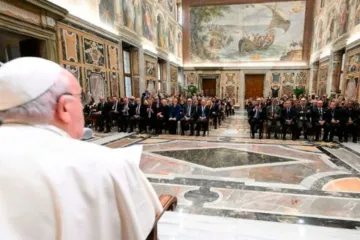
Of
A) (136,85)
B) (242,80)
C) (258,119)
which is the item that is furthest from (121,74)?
(242,80)

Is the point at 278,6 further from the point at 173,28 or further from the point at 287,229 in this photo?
the point at 287,229

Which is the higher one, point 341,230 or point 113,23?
point 113,23

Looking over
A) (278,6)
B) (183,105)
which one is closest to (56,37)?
(183,105)

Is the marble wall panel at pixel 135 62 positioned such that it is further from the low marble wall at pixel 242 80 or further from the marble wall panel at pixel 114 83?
the low marble wall at pixel 242 80

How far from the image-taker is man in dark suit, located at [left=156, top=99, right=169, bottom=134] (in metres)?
8.71

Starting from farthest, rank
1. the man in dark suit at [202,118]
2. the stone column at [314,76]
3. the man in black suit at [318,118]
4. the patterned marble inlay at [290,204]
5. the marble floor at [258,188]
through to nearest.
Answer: the stone column at [314,76], the man in dark suit at [202,118], the man in black suit at [318,118], the patterned marble inlay at [290,204], the marble floor at [258,188]

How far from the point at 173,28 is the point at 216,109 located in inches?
438

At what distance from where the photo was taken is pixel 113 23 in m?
10.3

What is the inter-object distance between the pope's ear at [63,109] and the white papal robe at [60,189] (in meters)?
0.05

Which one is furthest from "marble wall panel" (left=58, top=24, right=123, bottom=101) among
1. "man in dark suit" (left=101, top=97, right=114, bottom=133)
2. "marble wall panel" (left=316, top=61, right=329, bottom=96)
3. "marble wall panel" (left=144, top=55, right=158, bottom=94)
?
"marble wall panel" (left=316, top=61, right=329, bottom=96)

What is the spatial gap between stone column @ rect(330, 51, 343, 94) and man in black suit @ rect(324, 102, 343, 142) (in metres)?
6.22

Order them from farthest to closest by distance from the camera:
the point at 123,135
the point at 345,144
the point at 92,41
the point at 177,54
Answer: the point at 177,54 → the point at 92,41 → the point at 123,135 → the point at 345,144

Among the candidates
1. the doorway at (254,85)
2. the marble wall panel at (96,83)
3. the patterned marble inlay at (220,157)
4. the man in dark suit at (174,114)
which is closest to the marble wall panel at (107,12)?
the marble wall panel at (96,83)

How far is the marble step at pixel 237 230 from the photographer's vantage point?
7.78 ft
